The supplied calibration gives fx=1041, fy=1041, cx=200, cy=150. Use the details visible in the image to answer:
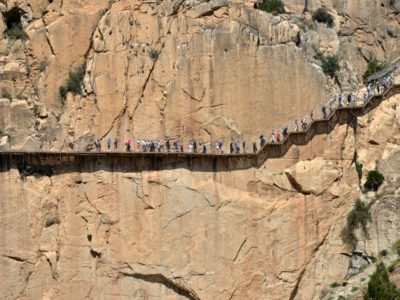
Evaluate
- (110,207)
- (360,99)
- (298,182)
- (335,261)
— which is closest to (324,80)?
(360,99)

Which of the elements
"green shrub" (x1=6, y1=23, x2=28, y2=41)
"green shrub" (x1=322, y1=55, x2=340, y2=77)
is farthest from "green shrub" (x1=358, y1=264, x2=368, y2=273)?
"green shrub" (x1=6, y1=23, x2=28, y2=41)

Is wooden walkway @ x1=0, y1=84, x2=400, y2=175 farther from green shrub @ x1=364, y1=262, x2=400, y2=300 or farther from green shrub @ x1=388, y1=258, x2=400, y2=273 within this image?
green shrub @ x1=364, y1=262, x2=400, y2=300

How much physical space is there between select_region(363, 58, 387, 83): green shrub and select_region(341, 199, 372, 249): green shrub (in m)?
6.61

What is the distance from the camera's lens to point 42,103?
45.9 m

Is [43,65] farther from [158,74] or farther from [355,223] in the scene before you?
[355,223]

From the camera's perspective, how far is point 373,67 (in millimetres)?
48719

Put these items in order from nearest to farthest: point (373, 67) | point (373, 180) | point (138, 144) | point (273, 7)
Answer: point (138, 144) → point (373, 180) → point (273, 7) → point (373, 67)

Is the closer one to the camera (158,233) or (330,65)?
(158,233)

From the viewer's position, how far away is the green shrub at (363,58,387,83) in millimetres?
48375

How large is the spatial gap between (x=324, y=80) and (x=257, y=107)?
3.26 meters

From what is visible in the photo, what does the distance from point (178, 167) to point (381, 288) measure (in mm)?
10105

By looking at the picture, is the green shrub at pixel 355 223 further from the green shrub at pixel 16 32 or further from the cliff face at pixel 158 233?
the green shrub at pixel 16 32

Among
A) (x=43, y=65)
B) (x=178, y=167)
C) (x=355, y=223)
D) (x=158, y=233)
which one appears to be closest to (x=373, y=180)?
(x=355, y=223)

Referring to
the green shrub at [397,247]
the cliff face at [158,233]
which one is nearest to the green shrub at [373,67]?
the cliff face at [158,233]
